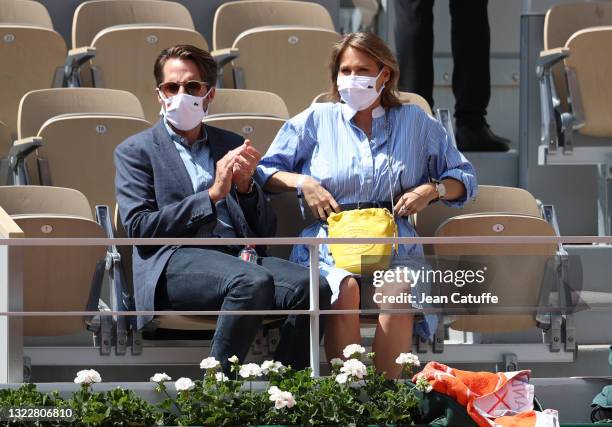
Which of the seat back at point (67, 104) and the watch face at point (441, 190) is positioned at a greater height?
the seat back at point (67, 104)

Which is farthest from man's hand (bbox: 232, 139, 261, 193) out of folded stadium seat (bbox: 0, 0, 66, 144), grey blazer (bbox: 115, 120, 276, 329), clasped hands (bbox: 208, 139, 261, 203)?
folded stadium seat (bbox: 0, 0, 66, 144)

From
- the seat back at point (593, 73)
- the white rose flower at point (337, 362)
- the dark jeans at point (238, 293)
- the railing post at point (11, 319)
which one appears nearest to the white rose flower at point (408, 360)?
the white rose flower at point (337, 362)

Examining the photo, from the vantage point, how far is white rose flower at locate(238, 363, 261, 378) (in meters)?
3.29

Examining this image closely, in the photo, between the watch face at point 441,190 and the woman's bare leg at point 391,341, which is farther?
the watch face at point 441,190

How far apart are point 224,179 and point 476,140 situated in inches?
84.0

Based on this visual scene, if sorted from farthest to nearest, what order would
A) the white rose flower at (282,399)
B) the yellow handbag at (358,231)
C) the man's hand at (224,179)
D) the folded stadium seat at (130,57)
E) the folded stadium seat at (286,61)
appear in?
the folded stadium seat at (286,61)
the folded stadium seat at (130,57)
the man's hand at (224,179)
the yellow handbag at (358,231)
the white rose flower at (282,399)

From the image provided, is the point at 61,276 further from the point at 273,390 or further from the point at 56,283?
the point at 273,390

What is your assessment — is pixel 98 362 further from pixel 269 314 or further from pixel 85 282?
pixel 269 314

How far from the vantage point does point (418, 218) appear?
14.5ft

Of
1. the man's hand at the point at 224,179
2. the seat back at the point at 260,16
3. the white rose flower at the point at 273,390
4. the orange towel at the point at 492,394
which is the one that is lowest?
the orange towel at the point at 492,394

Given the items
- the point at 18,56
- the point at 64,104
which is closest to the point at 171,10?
the point at 18,56

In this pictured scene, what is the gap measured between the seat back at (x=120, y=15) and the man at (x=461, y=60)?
1.03m

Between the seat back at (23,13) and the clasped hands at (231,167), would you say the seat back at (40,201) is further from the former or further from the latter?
the seat back at (23,13)

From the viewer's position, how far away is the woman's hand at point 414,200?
4.02 m
